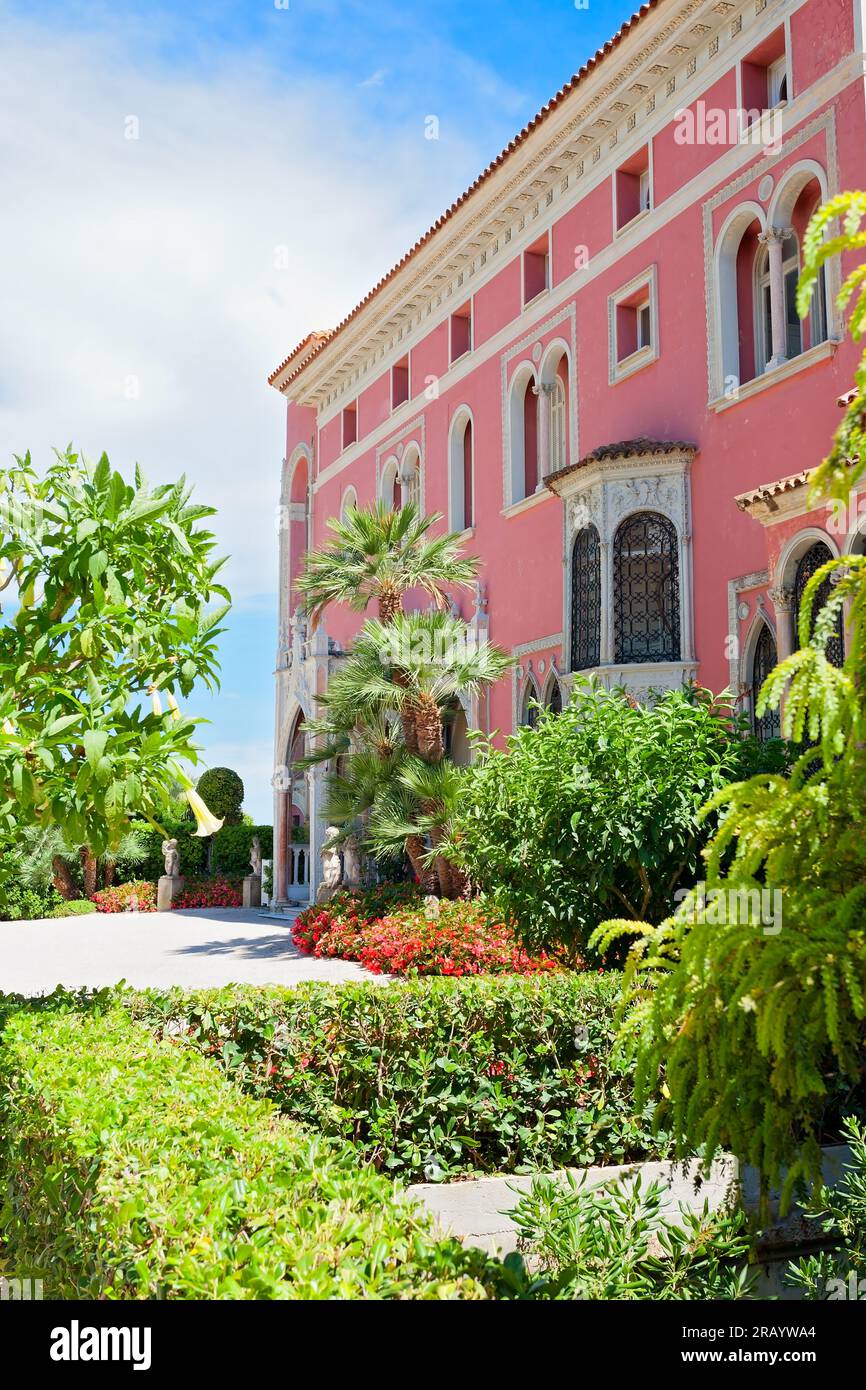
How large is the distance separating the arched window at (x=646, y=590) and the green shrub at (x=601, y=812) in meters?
5.60

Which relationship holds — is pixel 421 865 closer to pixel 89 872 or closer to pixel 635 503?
pixel 635 503

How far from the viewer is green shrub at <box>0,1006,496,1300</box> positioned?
9.21 ft

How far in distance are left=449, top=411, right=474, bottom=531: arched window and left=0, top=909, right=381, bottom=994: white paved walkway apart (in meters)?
8.08

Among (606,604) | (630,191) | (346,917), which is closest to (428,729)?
(346,917)

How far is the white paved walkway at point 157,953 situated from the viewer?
1398cm

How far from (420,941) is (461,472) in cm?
1015

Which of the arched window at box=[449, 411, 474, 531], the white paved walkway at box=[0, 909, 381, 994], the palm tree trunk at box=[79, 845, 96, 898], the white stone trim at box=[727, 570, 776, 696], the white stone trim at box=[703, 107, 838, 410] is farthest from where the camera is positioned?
the palm tree trunk at box=[79, 845, 96, 898]

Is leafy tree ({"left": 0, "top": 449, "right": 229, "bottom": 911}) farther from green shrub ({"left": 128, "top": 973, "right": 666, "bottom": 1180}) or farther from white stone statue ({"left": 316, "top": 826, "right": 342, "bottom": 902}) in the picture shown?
white stone statue ({"left": 316, "top": 826, "right": 342, "bottom": 902})

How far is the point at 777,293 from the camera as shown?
1291cm

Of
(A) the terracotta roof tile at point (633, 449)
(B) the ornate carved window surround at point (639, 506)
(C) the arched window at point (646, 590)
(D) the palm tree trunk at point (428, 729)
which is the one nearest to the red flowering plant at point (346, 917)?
(D) the palm tree trunk at point (428, 729)

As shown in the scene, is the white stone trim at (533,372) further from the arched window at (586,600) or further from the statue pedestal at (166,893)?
the statue pedestal at (166,893)

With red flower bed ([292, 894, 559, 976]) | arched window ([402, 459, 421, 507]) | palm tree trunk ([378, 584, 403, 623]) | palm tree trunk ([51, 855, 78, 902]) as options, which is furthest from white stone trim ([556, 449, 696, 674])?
palm tree trunk ([51, 855, 78, 902])
